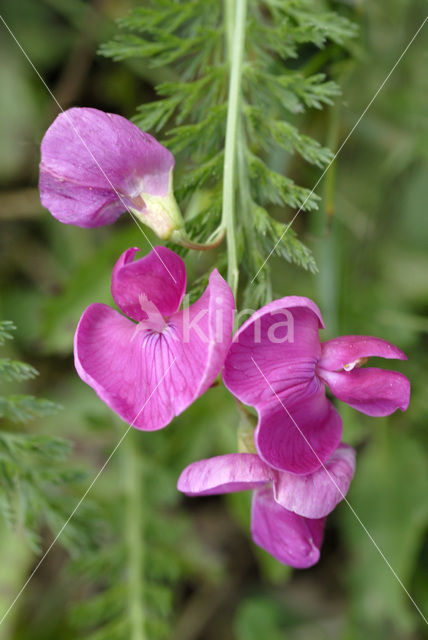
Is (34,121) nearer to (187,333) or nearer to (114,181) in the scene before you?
(114,181)

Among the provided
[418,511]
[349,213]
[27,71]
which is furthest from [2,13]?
[418,511]

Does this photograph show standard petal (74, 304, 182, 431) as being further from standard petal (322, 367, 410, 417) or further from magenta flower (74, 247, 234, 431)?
standard petal (322, 367, 410, 417)

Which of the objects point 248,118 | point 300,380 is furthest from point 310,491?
point 248,118

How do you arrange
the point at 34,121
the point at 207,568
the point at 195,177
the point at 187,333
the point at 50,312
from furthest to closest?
1. the point at 34,121
2. the point at 207,568
3. the point at 50,312
4. the point at 195,177
5. the point at 187,333

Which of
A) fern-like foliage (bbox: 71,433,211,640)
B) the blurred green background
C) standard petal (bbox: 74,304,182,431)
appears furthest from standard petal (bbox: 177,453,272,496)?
fern-like foliage (bbox: 71,433,211,640)

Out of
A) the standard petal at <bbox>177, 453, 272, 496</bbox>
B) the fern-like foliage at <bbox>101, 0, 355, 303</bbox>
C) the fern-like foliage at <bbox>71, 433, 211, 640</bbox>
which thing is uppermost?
the fern-like foliage at <bbox>101, 0, 355, 303</bbox>

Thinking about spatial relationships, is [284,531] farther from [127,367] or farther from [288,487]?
[127,367]
